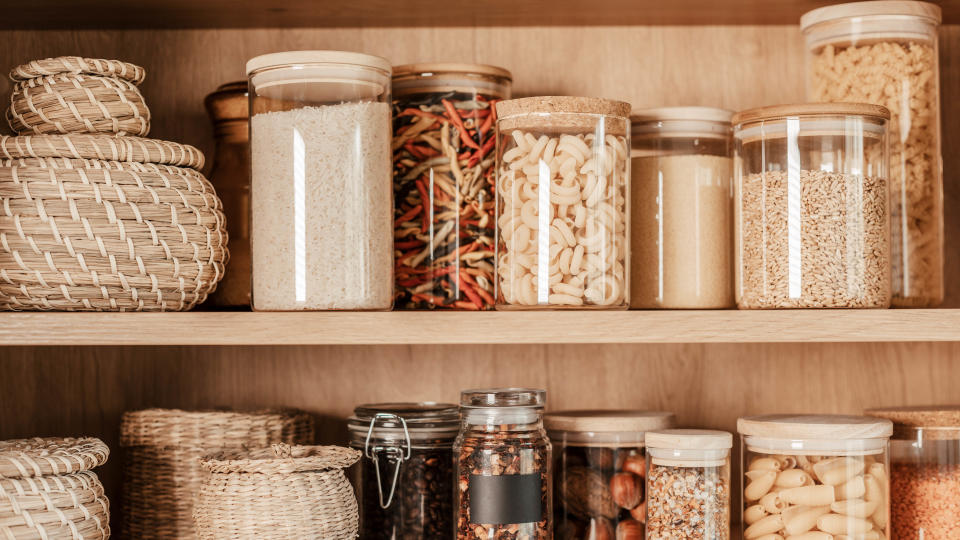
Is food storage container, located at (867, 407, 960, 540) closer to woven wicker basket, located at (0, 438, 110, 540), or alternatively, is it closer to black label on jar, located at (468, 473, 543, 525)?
black label on jar, located at (468, 473, 543, 525)

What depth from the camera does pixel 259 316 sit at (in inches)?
36.1

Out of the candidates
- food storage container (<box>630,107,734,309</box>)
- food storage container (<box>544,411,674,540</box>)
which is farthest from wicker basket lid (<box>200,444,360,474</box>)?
food storage container (<box>630,107,734,309</box>)

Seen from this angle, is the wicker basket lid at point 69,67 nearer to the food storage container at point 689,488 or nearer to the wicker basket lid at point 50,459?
the wicker basket lid at point 50,459

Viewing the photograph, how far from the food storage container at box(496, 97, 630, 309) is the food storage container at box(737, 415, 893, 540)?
23 cm

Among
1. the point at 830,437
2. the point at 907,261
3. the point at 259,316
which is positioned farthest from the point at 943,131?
the point at 259,316

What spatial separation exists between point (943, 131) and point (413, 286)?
0.76 m

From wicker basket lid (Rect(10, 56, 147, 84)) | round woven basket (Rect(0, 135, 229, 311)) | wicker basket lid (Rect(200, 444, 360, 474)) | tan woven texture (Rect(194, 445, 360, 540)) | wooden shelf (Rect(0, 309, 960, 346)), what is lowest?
tan woven texture (Rect(194, 445, 360, 540))

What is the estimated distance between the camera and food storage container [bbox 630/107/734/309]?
1.00 m

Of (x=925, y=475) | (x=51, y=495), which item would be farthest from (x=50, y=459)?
(x=925, y=475)

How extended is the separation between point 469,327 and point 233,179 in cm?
38

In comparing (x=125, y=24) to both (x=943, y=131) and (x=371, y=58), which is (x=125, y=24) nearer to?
(x=371, y=58)

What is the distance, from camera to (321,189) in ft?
2.99

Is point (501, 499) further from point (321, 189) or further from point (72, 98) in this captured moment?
point (72, 98)

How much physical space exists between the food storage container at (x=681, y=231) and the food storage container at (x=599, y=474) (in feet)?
0.48
